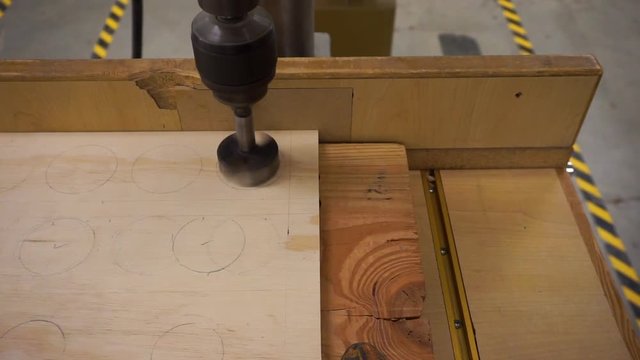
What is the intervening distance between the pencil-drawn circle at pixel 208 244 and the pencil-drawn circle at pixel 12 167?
11.1 inches

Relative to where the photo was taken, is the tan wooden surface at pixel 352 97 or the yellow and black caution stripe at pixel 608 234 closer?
the tan wooden surface at pixel 352 97

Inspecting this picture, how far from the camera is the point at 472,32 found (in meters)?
2.46

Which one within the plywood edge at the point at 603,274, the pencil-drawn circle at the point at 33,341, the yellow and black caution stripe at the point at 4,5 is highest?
the yellow and black caution stripe at the point at 4,5

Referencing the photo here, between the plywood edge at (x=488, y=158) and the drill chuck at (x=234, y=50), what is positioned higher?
the drill chuck at (x=234, y=50)

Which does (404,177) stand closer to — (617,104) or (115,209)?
(115,209)

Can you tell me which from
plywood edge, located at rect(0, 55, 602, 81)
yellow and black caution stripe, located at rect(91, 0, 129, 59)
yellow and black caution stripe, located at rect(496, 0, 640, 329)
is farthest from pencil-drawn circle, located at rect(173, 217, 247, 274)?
yellow and black caution stripe, located at rect(91, 0, 129, 59)

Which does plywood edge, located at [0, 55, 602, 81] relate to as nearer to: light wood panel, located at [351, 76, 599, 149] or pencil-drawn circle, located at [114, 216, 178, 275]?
light wood panel, located at [351, 76, 599, 149]

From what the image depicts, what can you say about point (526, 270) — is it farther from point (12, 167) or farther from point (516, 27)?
point (516, 27)

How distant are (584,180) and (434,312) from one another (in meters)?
1.32

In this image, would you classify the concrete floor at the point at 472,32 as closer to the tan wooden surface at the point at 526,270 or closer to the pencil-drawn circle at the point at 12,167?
the tan wooden surface at the point at 526,270

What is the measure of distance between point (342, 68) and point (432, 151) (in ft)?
0.81

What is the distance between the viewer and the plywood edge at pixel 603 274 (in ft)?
2.57

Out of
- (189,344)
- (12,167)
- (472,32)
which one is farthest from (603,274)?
(472,32)

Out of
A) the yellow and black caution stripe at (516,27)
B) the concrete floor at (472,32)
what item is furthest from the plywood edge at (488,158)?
the yellow and black caution stripe at (516,27)
